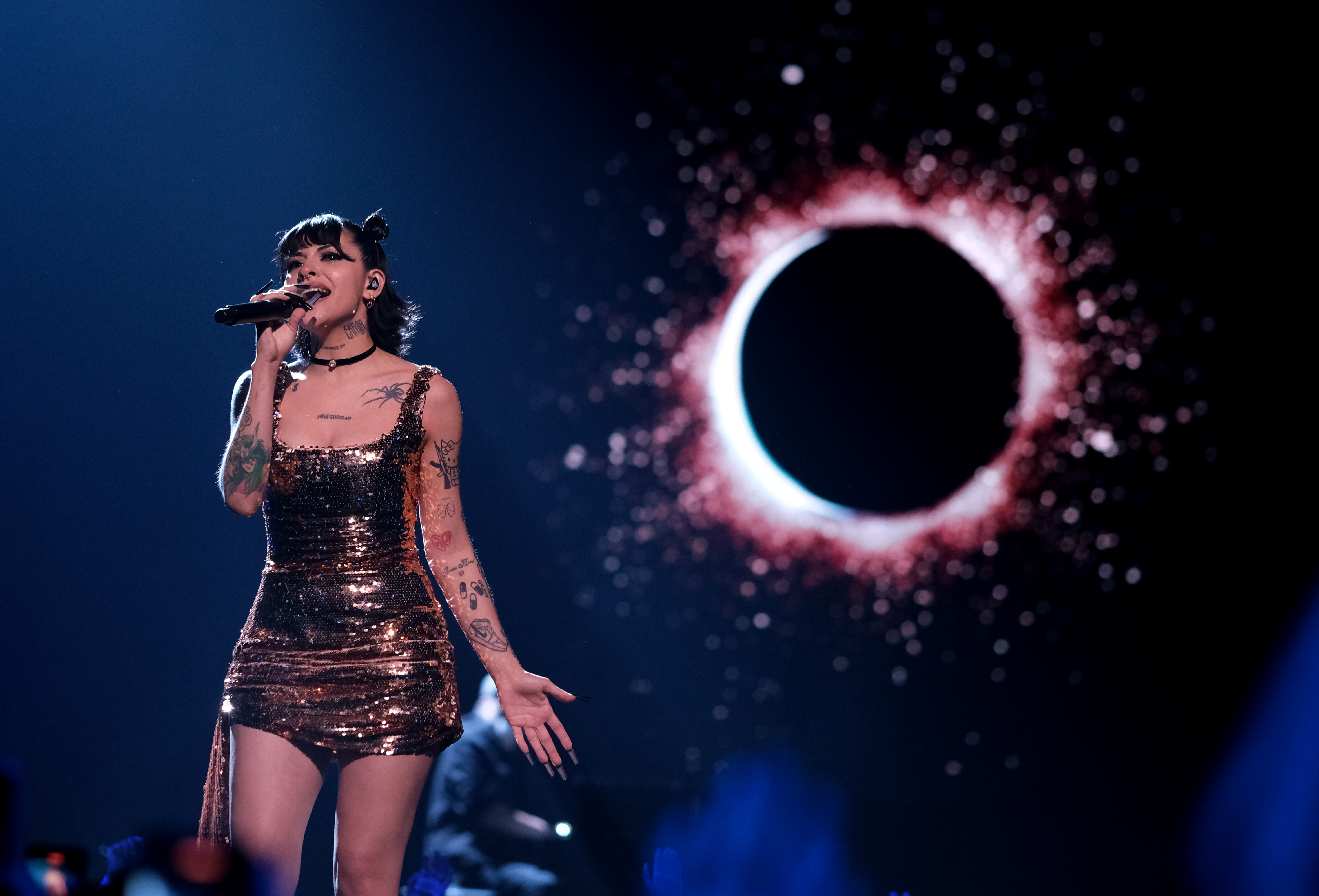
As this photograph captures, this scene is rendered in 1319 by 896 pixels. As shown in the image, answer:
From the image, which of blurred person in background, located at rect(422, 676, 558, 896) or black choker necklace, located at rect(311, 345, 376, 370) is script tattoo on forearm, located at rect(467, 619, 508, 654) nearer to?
black choker necklace, located at rect(311, 345, 376, 370)

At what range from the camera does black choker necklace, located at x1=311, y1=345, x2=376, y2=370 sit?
7.35ft

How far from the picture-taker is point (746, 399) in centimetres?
424

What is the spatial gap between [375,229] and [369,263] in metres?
0.08

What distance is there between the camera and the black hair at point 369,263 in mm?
2254

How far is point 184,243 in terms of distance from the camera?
389 cm

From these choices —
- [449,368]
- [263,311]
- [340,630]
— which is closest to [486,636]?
[340,630]

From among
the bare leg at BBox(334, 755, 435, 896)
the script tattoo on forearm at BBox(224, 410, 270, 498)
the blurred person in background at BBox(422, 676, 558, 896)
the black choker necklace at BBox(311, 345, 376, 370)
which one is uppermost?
the black choker necklace at BBox(311, 345, 376, 370)

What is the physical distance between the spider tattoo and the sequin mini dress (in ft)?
0.18

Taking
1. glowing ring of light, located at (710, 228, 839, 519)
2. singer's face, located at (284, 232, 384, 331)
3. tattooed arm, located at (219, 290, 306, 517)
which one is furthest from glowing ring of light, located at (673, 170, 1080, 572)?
tattooed arm, located at (219, 290, 306, 517)

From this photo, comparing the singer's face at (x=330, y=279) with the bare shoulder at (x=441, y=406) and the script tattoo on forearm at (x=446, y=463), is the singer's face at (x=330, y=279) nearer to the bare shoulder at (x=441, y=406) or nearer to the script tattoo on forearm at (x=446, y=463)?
the bare shoulder at (x=441, y=406)

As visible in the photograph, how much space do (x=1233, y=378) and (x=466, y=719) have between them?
328cm

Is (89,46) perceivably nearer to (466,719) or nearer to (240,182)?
(240,182)

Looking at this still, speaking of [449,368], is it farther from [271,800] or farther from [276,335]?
[271,800]

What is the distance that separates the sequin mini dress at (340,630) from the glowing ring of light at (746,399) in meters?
2.20
